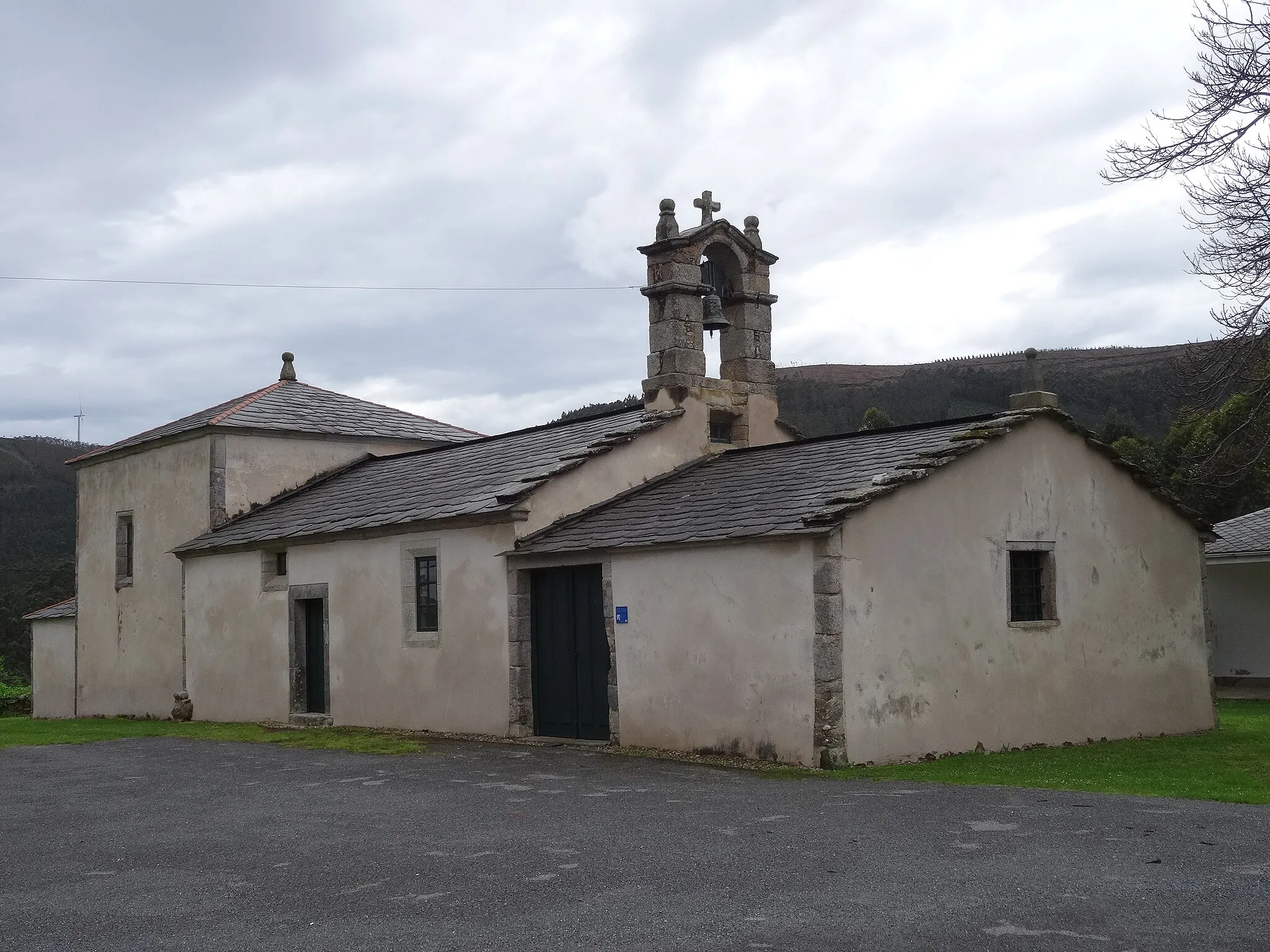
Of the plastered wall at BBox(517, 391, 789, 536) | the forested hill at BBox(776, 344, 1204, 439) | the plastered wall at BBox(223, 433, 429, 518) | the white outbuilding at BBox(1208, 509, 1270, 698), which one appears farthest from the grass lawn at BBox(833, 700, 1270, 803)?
the forested hill at BBox(776, 344, 1204, 439)

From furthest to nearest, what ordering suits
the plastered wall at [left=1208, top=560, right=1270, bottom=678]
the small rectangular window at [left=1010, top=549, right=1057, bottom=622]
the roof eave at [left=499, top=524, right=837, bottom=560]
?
the plastered wall at [left=1208, top=560, right=1270, bottom=678] < the small rectangular window at [left=1010, top=549, right=1057, bottom=622] < the roof eave at [left=499, top=524, right=837, bottom=560]

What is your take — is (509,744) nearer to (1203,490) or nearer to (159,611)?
(159,611)

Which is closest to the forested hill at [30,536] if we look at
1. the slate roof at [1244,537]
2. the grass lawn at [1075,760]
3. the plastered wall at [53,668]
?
the plastered wall at [53,668]

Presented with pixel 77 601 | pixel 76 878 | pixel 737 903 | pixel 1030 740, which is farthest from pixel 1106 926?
pixel 77 601

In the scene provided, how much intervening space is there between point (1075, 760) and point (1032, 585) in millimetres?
2407

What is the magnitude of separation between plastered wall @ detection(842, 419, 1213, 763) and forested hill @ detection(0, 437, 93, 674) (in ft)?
120

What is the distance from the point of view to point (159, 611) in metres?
22.3

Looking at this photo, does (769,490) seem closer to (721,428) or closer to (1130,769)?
(721,428)

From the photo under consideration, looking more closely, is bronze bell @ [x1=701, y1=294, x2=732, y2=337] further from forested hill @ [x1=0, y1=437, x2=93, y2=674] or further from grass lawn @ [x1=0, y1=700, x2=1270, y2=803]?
forested hill @ [x1=0, y1=437, x2=93, y2=674]

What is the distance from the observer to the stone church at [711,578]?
12508 millimetres

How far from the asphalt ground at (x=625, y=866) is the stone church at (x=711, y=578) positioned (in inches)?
81.2

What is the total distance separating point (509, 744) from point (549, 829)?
19.6ft

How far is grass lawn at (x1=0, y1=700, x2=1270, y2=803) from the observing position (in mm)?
10555

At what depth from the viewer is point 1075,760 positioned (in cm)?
1266
